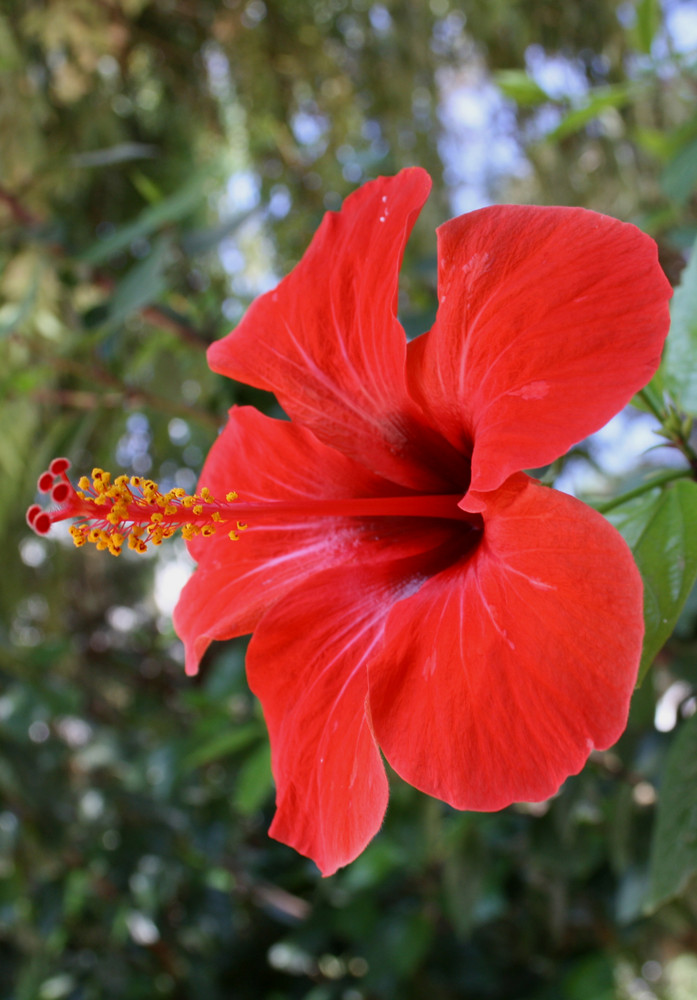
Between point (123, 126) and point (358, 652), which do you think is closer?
point (358, 652)

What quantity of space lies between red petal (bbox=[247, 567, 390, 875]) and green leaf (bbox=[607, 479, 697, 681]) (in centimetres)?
20

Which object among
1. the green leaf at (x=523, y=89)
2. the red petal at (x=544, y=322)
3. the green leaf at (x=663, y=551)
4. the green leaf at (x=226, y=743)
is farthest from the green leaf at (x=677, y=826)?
the green leaf at (x=523, y=89)

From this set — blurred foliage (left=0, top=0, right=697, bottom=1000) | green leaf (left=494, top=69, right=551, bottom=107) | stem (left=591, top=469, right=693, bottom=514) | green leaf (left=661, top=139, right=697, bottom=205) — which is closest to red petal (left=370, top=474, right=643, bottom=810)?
stem (left=591, top=469, right=693, bottom=514)

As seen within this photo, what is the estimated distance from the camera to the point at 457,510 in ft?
2.23

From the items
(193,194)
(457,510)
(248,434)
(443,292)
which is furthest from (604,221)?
(193,194)

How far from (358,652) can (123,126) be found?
2611 millimetres

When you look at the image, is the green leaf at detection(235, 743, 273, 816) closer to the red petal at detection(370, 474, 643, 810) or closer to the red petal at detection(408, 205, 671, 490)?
the red petal at detection(370, 474, 643, 810)

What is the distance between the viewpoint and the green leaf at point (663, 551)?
21.1 inches

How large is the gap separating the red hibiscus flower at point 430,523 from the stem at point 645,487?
4.2 inches

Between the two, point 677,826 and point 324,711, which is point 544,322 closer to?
point 324,711

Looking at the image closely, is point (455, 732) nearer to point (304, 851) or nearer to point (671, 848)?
point (304, 851)

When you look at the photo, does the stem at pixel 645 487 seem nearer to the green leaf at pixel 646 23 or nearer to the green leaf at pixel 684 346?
the green leaf at pixel 684 346

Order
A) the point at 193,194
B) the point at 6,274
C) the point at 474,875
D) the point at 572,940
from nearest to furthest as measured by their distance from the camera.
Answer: the point at 193,194, the point at 474,875, the point at 6,274, the point at 572,940

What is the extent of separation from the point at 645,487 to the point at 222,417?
2.76ft
